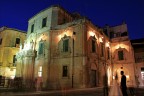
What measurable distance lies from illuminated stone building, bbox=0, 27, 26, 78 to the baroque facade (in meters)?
7.40

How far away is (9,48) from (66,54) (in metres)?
19.0

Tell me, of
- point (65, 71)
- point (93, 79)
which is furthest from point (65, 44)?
point (93, 79)

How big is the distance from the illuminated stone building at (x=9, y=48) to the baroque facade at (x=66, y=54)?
24.3 ft

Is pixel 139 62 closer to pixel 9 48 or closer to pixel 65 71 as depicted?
pixel 65 71

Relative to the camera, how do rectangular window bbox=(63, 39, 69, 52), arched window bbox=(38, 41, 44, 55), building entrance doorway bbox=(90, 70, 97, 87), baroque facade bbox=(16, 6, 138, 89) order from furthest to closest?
arched window bbox=(38, 41, 44, 55) → rectangular window bbox=(63, 39, 69, 52) → building entrance doorway bbox=(90, 70, 97, 87) → baroque facade bbox=(16, 6, 138, 89)

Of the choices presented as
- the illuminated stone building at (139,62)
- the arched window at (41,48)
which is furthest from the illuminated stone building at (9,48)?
the illuminated stone building at (139,62)

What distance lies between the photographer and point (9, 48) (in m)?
36.0

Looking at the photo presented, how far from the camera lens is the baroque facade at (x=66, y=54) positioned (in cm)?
2143

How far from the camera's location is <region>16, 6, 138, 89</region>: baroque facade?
21434mm

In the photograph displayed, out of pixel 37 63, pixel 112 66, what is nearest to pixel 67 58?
pixel 37 63

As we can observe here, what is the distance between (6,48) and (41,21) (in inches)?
529

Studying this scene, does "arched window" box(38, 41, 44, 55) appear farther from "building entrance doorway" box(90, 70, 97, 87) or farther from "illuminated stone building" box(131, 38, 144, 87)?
"illuminated stone building" box(131, 38, 144, 87)

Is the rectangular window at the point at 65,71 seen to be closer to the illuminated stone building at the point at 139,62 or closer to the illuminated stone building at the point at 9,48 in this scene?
the illuminated stone building at the point at 139,62

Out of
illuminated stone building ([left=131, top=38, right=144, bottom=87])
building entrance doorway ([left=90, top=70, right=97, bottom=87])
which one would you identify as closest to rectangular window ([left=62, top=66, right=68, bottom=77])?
building entrance doorway ([left=90, top=70, right=97, bottom=87])
